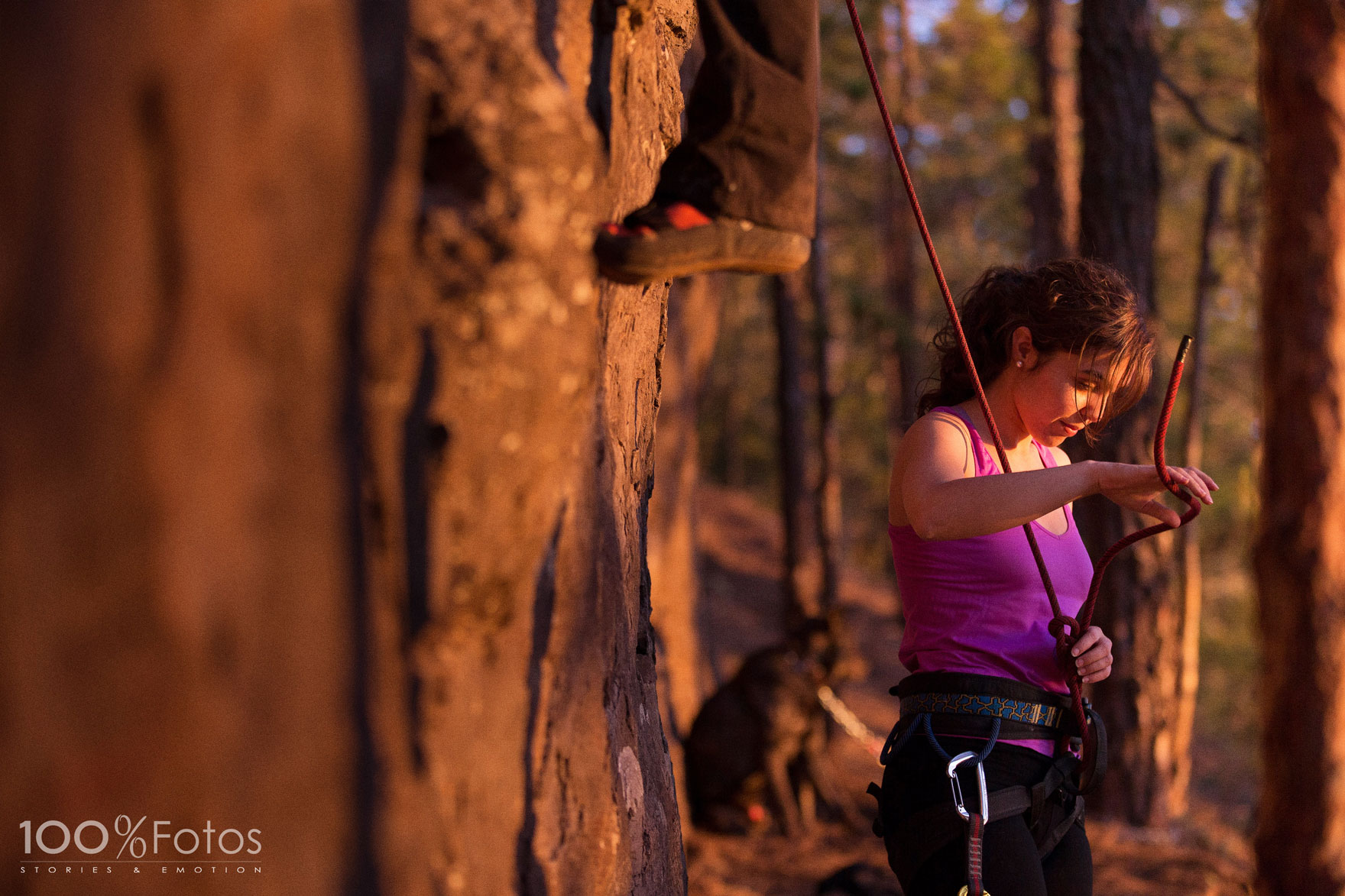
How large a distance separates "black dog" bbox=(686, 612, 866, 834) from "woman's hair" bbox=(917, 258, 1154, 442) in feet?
16.4

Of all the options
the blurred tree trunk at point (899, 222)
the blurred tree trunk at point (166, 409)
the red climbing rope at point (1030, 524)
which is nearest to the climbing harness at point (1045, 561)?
the red climbing rope at point (1030, 524)

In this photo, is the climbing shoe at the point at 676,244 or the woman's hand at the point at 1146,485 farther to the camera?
the woman's hand at the point at 1146,485

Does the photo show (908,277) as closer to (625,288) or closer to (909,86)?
(909,86)

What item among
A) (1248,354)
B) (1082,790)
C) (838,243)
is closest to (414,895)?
(1082,790)

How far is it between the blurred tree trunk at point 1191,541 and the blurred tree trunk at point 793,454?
9.91ft

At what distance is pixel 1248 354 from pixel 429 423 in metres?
21.4

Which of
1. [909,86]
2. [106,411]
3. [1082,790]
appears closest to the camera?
[106,411]

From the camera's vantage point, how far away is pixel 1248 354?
1948 centimetres

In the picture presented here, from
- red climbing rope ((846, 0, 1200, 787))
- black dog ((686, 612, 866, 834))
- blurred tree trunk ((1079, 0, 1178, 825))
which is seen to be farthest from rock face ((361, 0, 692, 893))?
black dog ((686, 612, 866, 834))

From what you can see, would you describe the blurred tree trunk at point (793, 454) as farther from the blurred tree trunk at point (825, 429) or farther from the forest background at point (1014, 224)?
the forest background at point (1014, 224)

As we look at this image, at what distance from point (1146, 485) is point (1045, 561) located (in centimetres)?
38

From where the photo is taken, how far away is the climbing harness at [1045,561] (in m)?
1.89

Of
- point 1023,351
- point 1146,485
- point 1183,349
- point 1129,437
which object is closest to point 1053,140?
point 1129,437

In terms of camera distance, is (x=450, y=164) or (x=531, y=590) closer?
(x=450, y=164)
